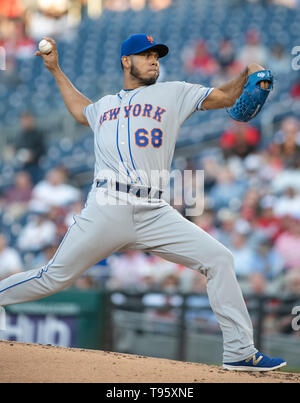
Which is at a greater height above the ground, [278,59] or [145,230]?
[278,59]

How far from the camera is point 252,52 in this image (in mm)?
11180

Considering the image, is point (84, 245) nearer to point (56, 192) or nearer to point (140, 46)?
point (140, 46)

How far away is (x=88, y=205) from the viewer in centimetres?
365

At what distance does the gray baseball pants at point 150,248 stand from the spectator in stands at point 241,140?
5335 mm

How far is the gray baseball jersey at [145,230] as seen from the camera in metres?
3.54

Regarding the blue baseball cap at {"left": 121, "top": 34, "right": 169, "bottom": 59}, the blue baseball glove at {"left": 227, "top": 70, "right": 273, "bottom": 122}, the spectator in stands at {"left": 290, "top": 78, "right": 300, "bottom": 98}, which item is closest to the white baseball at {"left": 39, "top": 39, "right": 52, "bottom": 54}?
the blue baseball cap at {"left": 121, "top": 34, "right": 169, "bottom": 59}

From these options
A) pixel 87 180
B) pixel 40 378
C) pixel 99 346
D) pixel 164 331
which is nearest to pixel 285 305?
pixel 164 331

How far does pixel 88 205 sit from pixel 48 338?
3.44 m

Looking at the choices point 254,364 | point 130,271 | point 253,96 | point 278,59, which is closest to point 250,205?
point 130,271

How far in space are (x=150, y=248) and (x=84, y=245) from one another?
1.14 feet

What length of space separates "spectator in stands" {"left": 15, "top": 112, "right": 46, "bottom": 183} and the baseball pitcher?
716cm

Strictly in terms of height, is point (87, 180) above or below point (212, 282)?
above

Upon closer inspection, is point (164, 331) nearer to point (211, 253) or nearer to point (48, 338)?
point (48, 338)

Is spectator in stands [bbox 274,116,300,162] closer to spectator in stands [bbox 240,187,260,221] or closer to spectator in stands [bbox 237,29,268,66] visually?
spectator in stands [bbox 240,187,260,221]
